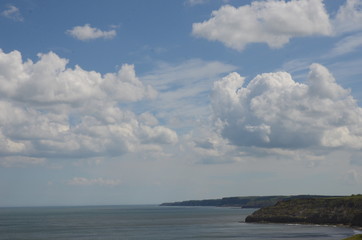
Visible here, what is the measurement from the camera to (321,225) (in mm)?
179375

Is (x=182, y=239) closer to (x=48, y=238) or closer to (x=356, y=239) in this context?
(x=48, y=238)

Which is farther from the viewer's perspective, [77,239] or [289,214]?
[289,214]

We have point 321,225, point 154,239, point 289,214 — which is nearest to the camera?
point 154,239

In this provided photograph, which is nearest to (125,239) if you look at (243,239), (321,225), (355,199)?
(243,239)

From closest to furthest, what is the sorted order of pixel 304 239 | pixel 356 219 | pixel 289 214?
1. pixel 304 239
2. pixel 356 219
3. pixel 289 214

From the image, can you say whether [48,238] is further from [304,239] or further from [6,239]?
[304,239]

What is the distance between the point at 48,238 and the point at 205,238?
48013 millimetres

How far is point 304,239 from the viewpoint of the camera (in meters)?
123

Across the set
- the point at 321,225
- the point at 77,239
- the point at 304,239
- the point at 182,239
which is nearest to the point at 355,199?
the point at 321,225

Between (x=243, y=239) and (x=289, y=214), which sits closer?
(x=243, y=239)

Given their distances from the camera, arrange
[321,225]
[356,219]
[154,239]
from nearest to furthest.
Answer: [154,239] → [356,219] → [321,225]

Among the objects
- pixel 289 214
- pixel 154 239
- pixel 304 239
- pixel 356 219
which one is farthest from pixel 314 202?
pixel 154 239

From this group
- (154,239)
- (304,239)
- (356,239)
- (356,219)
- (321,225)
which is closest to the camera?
(356,239)

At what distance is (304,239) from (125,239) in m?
50.8
